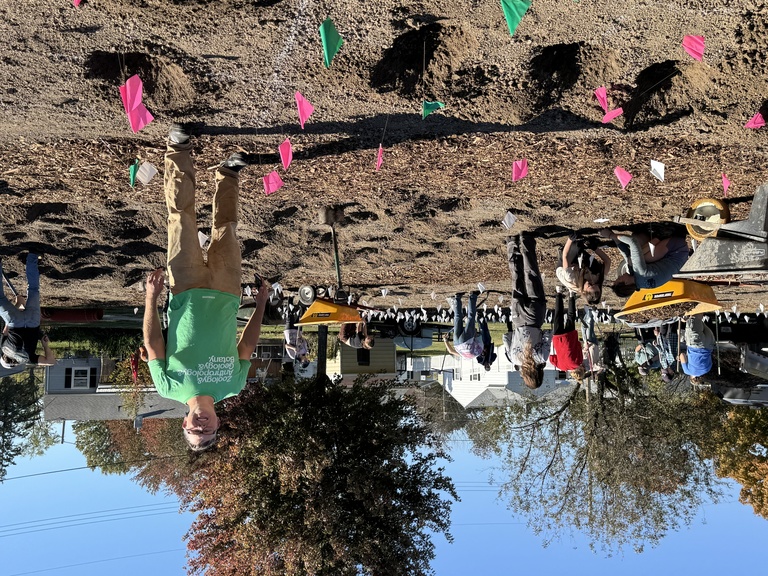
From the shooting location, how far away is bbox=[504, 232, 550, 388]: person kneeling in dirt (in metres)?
7.84

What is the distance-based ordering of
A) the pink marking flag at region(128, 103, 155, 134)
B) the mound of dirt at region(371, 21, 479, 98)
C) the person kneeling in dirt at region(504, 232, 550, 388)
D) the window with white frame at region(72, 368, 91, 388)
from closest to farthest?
the mound of dirt at region(371, 21, 479, 98) < the pink marking flag at region(128, 103, 155, 134) < the person kneeling in dirt at region(504, 232, 550, 388) < the window with white frame at region(72, 368, 91, 388)

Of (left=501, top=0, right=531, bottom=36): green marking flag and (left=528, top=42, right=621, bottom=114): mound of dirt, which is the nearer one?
Answer: (left=501, top=0, right=531, bottom=36): green marking flag

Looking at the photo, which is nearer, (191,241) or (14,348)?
(191,241)

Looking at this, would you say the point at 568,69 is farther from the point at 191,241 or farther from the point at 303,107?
the point at 191,241

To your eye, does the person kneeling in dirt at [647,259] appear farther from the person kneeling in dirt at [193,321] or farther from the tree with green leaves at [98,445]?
the tree with green leaves at [98,445]

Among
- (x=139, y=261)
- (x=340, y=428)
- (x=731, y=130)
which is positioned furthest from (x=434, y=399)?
(x=731, y=130)

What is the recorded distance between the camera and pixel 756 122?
5.84m

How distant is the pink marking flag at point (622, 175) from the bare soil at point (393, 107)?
99 mm

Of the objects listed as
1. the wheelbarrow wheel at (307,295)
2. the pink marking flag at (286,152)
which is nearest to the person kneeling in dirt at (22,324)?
the wheelbarrow wheel at (307,295)

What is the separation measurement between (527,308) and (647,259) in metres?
1.47

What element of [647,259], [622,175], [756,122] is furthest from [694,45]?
[647,259]

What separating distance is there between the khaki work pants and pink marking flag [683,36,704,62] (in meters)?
3.84

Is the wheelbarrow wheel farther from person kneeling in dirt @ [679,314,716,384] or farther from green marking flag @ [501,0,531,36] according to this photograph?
person kneeling in dirt @ [679,314,716,384]

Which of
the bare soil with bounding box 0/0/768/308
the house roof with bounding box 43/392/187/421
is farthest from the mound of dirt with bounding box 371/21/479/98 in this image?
the house roof with bounding box 43/392/187/421
